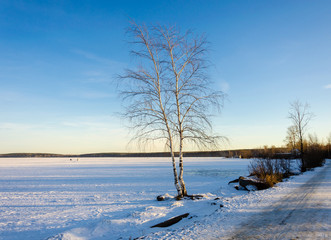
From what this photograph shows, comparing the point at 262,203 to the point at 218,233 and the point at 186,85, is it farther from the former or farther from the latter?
the point at 186,85

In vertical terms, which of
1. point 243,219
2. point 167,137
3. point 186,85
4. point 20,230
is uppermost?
point 186,85

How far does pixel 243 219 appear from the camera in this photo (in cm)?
693

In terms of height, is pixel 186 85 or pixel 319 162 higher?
pixel 186 85

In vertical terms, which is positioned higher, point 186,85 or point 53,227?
point 186,85

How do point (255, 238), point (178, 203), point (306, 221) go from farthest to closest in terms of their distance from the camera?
point (178, 203)
point (306, 221)
point (255, 238)

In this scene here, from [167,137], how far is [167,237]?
658 centimetres

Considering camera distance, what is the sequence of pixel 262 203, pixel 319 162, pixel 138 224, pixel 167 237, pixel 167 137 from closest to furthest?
pixel 167 237 → pixel 138 224 → pixel 262 203 → pixel 167 137 → pixel 319 162

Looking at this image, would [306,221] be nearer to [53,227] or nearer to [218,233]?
[218,233]

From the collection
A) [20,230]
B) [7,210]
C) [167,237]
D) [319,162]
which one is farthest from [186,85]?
[319,162]

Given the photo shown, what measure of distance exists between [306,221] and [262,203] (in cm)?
281

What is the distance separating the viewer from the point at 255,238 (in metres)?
5.29

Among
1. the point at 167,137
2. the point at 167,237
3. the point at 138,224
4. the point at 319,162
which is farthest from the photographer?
the point at 319,162

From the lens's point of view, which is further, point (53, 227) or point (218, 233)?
point (53, 227)

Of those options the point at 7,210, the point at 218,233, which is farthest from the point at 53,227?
the point at 218,233
